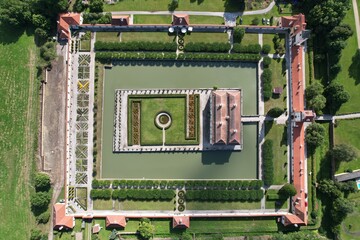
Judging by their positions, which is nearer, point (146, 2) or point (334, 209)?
point (334, 209)

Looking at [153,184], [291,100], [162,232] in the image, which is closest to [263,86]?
[291,100]

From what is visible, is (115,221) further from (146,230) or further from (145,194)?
(145,194)

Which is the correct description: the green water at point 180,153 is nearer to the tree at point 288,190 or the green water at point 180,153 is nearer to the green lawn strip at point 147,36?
the green lawn strip at point 147,36

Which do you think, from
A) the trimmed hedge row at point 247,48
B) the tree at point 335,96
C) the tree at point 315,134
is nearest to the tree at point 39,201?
the trimmed hedge row at point 247,48

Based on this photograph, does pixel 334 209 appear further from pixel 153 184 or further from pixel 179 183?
pixel 153 184

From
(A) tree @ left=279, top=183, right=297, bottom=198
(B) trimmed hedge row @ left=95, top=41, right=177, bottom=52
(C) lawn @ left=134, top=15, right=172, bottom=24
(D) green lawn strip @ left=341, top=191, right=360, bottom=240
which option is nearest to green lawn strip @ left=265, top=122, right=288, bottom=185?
(A) tree @ left=279, top=183, right=297, bottom=198

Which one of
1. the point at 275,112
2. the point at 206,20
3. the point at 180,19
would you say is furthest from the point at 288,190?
the point at 180,19

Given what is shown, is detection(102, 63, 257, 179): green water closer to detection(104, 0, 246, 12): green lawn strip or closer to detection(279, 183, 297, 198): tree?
detection(279, 183, 297, 198): tree
